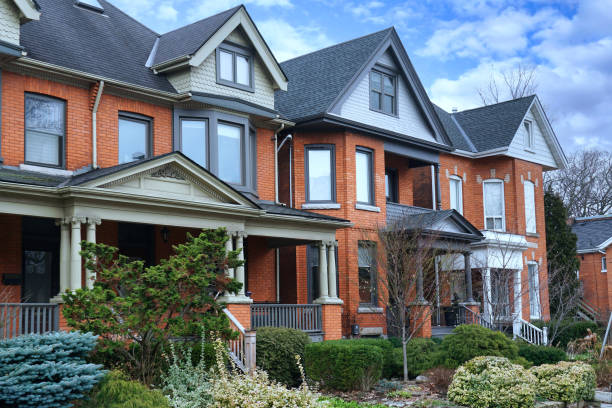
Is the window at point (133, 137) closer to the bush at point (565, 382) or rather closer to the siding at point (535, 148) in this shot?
the bush at point (565, 382)

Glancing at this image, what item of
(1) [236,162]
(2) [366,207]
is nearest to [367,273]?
(2) [366,207]

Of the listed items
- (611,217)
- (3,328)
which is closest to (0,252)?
(3,328)

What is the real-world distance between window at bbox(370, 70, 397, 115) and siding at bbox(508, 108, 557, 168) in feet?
22.0

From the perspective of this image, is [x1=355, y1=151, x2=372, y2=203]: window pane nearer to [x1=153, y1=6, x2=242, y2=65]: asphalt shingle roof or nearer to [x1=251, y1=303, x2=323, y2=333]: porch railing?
[x1=251, y1=303, x2=323, y2=333]: porch railing

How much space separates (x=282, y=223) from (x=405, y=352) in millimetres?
4647

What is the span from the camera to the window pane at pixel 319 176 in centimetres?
2264

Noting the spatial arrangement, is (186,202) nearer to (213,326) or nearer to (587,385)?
(213,326)

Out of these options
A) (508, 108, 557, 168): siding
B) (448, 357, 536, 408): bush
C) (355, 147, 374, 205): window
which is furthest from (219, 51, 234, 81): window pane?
(508, 108, 557, 168): siding

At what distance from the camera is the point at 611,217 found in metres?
43.6

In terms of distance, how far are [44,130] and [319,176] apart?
28.7 feet

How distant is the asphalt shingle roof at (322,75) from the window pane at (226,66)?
2.79 metres

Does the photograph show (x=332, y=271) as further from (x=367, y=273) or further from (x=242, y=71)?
(x=242, y=71)

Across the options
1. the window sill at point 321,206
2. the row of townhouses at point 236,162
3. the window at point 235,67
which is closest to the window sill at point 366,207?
the row of townhouses at point 236,162

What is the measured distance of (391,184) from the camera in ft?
87.6
